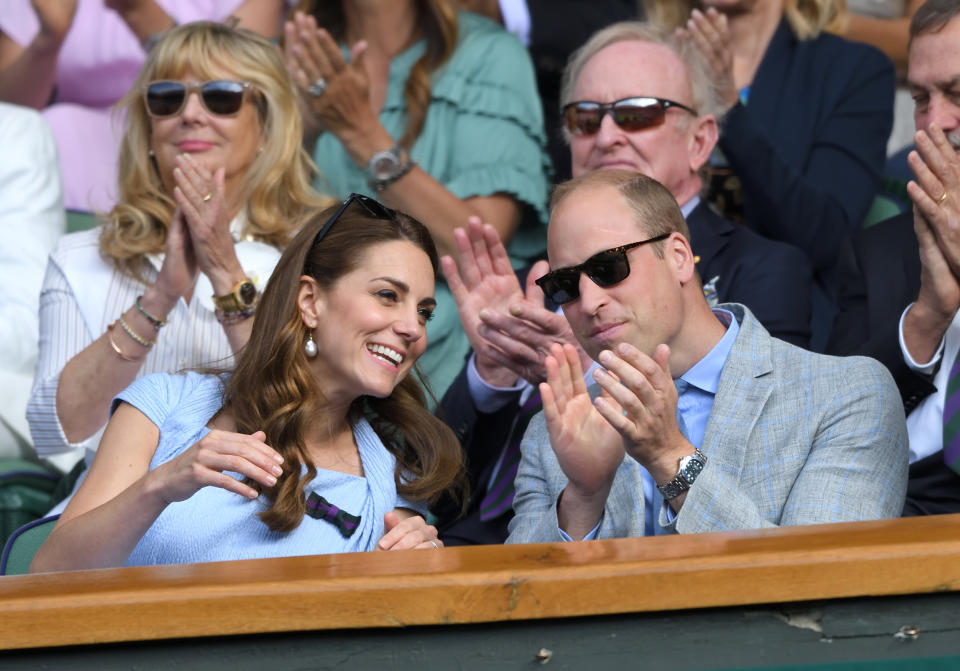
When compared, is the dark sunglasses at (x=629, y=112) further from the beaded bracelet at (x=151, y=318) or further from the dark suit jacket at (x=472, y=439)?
the beaded bracelet at (x=151, y=318)

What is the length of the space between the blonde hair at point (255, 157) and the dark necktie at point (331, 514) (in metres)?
1.04

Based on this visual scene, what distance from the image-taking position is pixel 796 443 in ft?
7.93

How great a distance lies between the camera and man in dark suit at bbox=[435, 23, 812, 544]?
9.70ft

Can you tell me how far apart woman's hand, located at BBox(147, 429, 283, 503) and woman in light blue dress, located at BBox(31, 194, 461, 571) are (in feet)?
0.50

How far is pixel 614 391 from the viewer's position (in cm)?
209

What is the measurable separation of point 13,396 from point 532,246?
1535 millimetres

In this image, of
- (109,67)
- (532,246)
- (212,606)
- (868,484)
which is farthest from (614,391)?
(109,67)

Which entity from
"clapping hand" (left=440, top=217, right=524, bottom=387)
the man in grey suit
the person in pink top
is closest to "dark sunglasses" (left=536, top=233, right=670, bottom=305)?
the man in grey suit

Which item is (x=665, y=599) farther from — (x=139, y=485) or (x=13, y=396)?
(x=13, y=396)

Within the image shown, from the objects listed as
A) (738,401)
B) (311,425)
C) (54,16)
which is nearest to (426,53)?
(54,16)

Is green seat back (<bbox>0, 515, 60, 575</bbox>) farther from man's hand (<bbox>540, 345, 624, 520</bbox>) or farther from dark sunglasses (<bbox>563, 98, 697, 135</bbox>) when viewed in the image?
dark sunglasses (<bbox>563, 98, 697, 135</bbox>)

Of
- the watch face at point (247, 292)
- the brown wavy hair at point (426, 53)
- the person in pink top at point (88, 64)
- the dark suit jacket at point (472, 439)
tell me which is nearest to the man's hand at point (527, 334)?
the dark suit jacket at point (472, 439)

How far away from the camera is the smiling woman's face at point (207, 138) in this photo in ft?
11.3

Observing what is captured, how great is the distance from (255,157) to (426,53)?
745 mm
